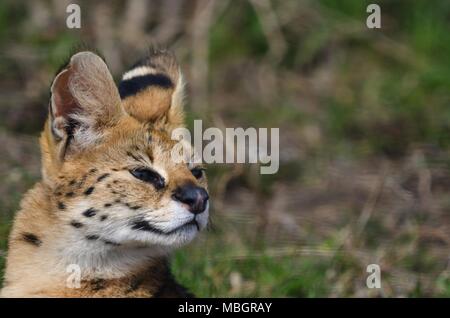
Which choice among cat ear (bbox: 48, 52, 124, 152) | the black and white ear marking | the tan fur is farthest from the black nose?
the black and white ear marking

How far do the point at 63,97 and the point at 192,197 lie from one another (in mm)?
862

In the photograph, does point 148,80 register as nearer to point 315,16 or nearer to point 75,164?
point 75,164

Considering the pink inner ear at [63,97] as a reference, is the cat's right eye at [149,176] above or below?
below

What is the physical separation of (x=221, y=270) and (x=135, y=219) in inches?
78.8

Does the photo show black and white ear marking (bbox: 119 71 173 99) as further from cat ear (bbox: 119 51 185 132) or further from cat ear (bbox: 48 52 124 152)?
cat ear (bbox: 48 52 124 152)

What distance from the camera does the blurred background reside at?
24.7 feet

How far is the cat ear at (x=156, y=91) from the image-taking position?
595 cm

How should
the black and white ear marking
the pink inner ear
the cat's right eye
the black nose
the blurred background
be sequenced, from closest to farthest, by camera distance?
1. the black nose
2. the cat's right eye
3. the pink inner ear
4. the black and white ear marking
5. the blurred background

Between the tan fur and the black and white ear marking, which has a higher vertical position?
the black and white ear marking

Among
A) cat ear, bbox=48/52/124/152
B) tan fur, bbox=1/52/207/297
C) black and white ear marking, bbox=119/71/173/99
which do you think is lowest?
tan fur, bbox=1/52/207/297

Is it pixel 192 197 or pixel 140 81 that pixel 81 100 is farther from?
pixel 192 197

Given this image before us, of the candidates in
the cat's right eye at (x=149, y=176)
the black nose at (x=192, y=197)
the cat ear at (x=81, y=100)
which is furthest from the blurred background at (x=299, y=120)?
the black nose at (x=192, y=197)

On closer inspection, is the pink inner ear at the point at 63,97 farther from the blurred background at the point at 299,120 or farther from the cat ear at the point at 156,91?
the blurred background at the point at 299,120

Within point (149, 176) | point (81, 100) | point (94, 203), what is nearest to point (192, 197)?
point (149, 176)
